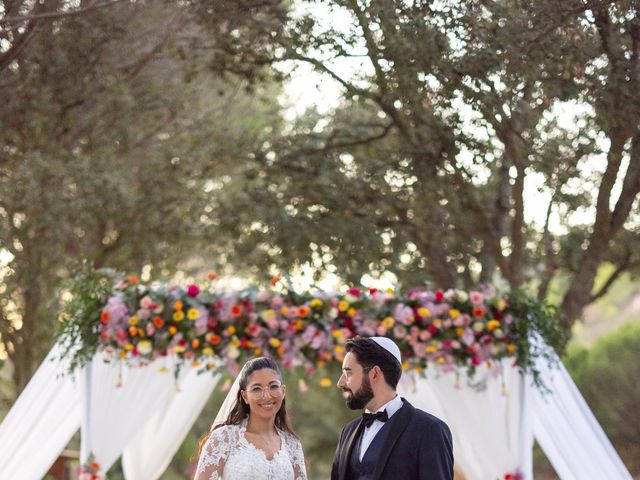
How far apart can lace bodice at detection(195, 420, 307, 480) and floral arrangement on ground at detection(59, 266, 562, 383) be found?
253cm

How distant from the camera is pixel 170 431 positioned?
859 centimetres

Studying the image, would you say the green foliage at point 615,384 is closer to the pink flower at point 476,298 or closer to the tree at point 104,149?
the tree at point 104,149

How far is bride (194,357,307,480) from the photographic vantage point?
491 centimetres

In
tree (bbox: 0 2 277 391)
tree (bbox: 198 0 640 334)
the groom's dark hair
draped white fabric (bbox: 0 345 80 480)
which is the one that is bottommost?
the groom's dark hair

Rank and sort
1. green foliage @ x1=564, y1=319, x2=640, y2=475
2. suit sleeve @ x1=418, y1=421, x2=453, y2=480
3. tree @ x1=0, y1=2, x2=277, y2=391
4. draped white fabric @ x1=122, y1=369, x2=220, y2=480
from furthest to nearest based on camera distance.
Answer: green foliage @ x1=564, y1=319, x2=640, y2=475 < tree @ x1=0, y1=2, x2=277, y2=391 < draped white fabric @ x1=122, y1=369, x2=220, y2=480 < suit sleeve @ x1=418, y1=421, x2=453, y2=480

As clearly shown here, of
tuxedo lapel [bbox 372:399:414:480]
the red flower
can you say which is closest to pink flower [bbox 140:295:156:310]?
the red flower

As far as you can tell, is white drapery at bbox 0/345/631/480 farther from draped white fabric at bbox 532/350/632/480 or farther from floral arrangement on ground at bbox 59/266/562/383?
floral arrangement on ground at bbox 59/266/562/383

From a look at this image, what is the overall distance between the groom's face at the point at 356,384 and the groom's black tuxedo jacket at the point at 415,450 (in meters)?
0.16

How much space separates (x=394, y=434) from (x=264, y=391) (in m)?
0.79

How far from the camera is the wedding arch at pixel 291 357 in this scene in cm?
754

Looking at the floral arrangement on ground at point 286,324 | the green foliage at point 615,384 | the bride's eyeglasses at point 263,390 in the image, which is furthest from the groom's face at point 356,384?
the green foliage at point 615,384

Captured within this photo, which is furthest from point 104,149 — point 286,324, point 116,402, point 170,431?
point 286,324

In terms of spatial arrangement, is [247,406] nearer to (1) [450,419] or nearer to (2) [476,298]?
(2) [476,298]

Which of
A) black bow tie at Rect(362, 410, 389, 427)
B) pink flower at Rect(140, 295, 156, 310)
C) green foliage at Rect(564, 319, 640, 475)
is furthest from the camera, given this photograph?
green foliage at Rect(564, 319, 640, 475)
